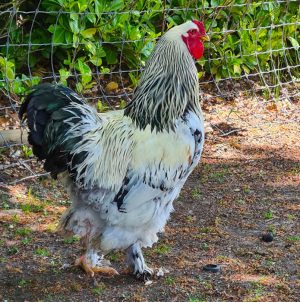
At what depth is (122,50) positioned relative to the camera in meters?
7.17

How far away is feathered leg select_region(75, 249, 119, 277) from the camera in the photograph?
4594 mm

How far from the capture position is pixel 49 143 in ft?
14.2

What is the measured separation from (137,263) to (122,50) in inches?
126

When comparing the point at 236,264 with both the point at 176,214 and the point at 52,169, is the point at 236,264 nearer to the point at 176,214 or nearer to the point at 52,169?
the point at 176,214

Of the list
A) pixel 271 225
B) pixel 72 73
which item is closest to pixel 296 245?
pixel 271 225

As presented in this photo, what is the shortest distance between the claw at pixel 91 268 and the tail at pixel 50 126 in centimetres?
66

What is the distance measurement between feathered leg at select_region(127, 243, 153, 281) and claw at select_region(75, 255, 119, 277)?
0.46 feet

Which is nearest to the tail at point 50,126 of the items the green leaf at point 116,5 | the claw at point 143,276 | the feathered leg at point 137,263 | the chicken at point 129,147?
the chicken at point 129,147

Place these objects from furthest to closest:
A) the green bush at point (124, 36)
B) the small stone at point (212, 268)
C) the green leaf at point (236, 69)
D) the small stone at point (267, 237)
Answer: the green leaf at point (236, 69) → the green bush at point (124, 36) → the small stone at point (267, 237) → the small stone at point (212, 268)

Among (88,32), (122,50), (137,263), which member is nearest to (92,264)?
(137,263)

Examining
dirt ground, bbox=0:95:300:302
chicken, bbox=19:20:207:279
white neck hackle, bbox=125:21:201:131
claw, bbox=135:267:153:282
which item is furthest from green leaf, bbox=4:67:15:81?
claw, bbox=135:267:153:282

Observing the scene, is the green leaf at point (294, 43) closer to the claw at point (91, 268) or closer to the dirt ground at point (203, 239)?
the dirt ground at point (203, 239)

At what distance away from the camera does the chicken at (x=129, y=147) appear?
4.23 m

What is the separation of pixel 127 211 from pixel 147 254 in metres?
0.85
